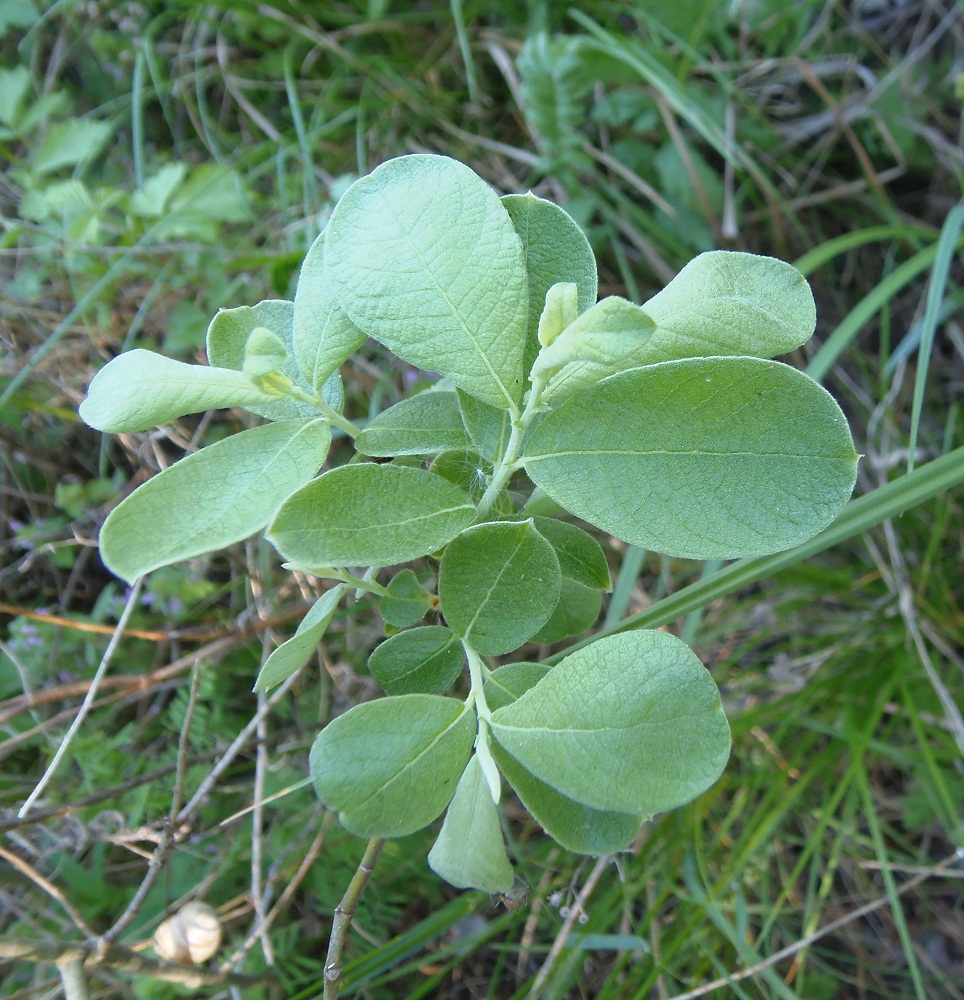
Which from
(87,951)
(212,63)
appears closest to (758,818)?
(87,951)

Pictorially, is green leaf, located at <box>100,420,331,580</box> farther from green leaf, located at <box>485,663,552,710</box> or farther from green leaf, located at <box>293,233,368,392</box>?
green leaf, located at <box>485,663,552,710</box>

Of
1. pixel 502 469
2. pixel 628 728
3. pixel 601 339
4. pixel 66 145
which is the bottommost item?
pixel 628 728

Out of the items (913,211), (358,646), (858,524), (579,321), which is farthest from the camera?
(913,211)

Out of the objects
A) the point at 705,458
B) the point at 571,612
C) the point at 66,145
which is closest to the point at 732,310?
the point at 705,458

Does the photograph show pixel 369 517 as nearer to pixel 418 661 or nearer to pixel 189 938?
pixel 418 661

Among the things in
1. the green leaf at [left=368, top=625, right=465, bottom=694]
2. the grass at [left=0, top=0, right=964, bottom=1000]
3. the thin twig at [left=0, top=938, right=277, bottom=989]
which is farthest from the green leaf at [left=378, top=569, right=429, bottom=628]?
the thin twig at [left=0, top=938, right=277, bottom=989]

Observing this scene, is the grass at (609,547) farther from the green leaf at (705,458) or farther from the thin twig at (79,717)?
the green leaf at (705,458)

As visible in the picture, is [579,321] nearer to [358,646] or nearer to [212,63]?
[358,646]
